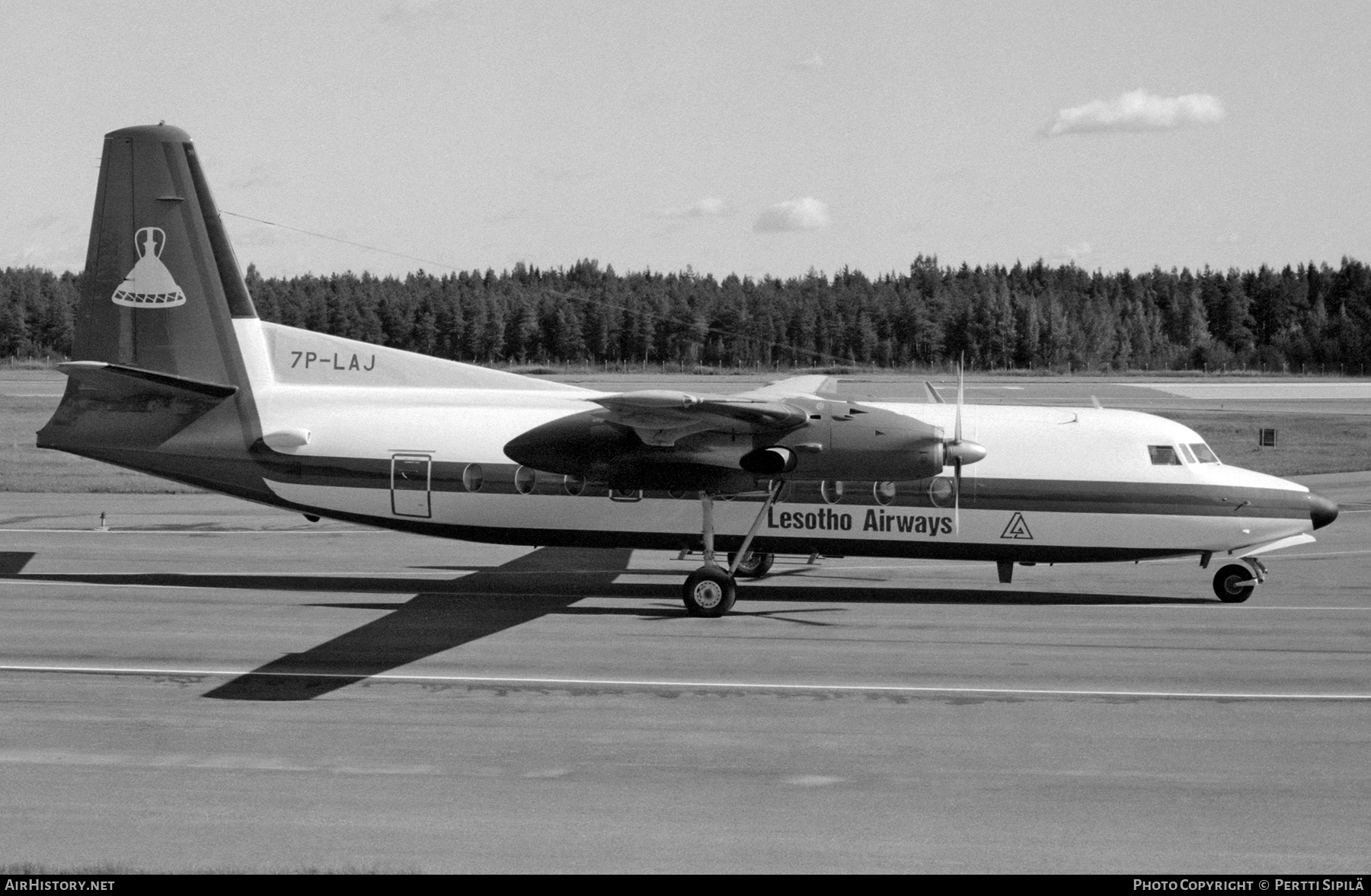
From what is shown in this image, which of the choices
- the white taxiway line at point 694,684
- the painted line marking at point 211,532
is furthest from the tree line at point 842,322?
the white taxiway line at point 694,684

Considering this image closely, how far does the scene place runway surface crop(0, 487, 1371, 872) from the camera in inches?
409

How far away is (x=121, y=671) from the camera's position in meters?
16.1

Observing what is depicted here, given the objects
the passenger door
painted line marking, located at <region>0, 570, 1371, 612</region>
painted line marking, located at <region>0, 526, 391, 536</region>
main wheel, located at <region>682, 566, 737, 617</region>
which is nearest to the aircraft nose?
painted line marking, located at <region>0, 570, 1371, 612</region>

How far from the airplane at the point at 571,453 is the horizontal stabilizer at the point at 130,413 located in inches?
1.4

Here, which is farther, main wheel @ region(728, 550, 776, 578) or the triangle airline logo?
main wheel @ region(728, 550, 776, 578)

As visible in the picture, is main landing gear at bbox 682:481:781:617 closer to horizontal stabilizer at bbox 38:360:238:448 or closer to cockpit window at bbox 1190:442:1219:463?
cockpit window at bbox 1190:442:1219:463

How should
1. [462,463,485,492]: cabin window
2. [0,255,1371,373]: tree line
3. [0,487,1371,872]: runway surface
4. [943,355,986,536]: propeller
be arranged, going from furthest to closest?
1. [0,255,1371,373]: tree line
2. [462,463,485,492]: cabin window
3. [943,355,986,536]: propeller
4. [0,487,1371,872]: runway surface

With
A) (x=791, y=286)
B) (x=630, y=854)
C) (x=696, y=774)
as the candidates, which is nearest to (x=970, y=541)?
(x=696, y=774)

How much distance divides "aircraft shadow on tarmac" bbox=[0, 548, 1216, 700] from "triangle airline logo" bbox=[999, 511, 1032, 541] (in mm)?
1209

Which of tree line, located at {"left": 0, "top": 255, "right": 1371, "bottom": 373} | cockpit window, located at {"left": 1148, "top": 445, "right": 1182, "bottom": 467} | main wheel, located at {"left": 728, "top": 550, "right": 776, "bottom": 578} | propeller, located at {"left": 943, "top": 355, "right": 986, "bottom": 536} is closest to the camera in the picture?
propeller, located at {"left": 943, "top": 355, "right": 986, "bottom": 536}

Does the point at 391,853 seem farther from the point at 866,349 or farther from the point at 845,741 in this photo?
the point at 866,349

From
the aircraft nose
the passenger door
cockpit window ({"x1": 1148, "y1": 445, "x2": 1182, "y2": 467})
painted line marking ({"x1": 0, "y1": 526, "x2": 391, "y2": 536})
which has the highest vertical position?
cockpit window ({"x1": 1148, "y1": 445, "x2": 1182, "y2": 467})

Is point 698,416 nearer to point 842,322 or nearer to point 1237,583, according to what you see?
point 1237,583

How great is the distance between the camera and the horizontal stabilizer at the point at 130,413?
70.9 ft
